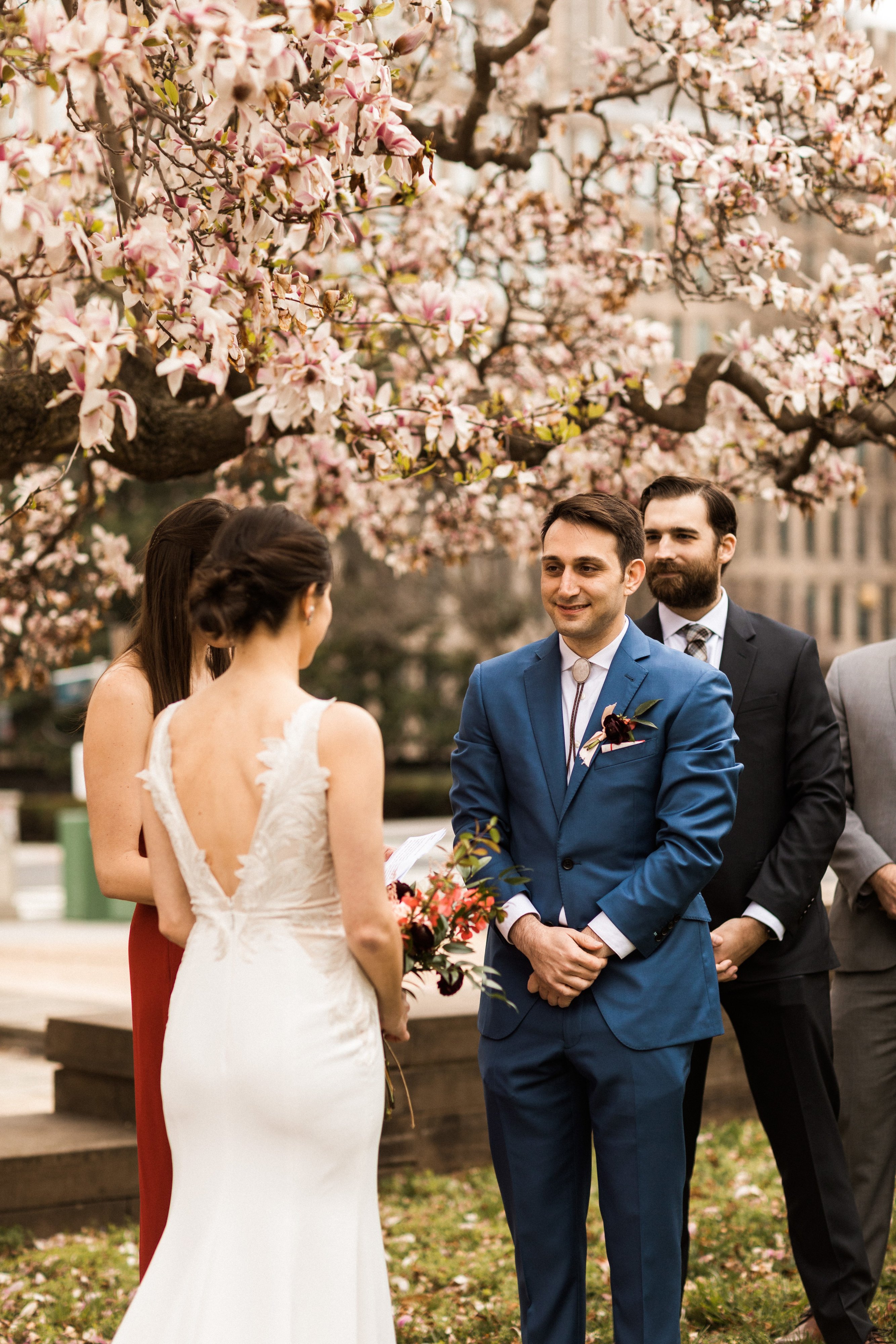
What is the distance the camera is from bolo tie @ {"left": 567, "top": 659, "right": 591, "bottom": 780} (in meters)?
3.68

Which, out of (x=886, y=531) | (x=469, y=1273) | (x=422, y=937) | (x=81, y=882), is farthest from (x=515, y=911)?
(x=886, y=531)

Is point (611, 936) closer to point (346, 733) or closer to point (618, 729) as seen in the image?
point (618, 729)

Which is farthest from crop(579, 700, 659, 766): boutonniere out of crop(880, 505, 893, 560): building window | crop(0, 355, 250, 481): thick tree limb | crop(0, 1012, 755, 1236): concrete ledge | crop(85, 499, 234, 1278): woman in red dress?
crop(880, 505, 893, 560): building window

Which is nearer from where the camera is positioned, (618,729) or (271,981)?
(271,981)

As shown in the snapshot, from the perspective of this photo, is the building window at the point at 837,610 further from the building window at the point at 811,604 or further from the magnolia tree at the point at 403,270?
the magnolia tree at the point at 403,270

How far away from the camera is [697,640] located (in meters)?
4.32

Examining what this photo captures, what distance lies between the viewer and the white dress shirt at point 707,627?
169 inches

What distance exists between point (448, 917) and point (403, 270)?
5.35m

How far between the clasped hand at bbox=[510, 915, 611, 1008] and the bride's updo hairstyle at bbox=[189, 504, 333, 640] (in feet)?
3.62

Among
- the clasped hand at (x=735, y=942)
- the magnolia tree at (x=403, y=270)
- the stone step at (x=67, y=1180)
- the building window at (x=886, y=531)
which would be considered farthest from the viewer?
the building window at (x=886, y=531)

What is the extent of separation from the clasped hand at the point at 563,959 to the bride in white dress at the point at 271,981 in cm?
65

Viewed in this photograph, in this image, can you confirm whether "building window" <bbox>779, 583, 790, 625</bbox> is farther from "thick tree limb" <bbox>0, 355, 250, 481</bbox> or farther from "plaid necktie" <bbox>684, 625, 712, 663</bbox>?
"plaid necktie" <bbox>684, 625, 712, 663</bbox>

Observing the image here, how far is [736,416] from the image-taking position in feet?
22.2

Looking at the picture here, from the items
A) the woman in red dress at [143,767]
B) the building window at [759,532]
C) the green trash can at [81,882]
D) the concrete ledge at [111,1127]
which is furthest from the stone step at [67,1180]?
the building window at [759,532]
